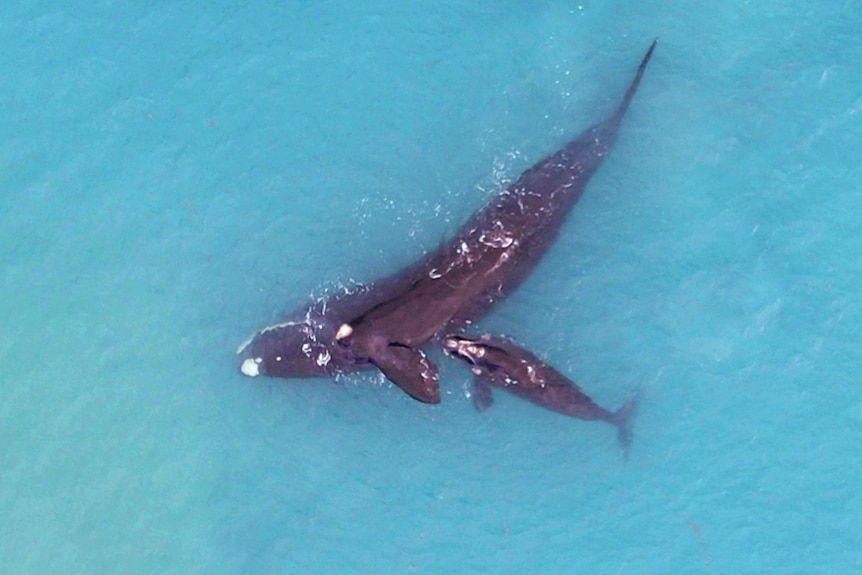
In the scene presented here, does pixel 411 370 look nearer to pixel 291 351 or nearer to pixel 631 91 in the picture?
pixel 291 351

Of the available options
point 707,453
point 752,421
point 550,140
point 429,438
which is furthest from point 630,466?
point 550,140

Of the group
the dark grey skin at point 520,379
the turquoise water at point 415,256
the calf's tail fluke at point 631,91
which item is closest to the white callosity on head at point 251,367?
the turquoise water at point 415,256

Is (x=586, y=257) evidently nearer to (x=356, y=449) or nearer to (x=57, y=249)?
(x=356, y=449)

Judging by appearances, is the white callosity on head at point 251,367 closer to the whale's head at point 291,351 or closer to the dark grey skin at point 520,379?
the whale's head at point 291,351

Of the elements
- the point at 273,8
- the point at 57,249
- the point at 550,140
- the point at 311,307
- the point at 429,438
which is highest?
the point at 273,8

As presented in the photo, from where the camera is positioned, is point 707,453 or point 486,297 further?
point 707,453
